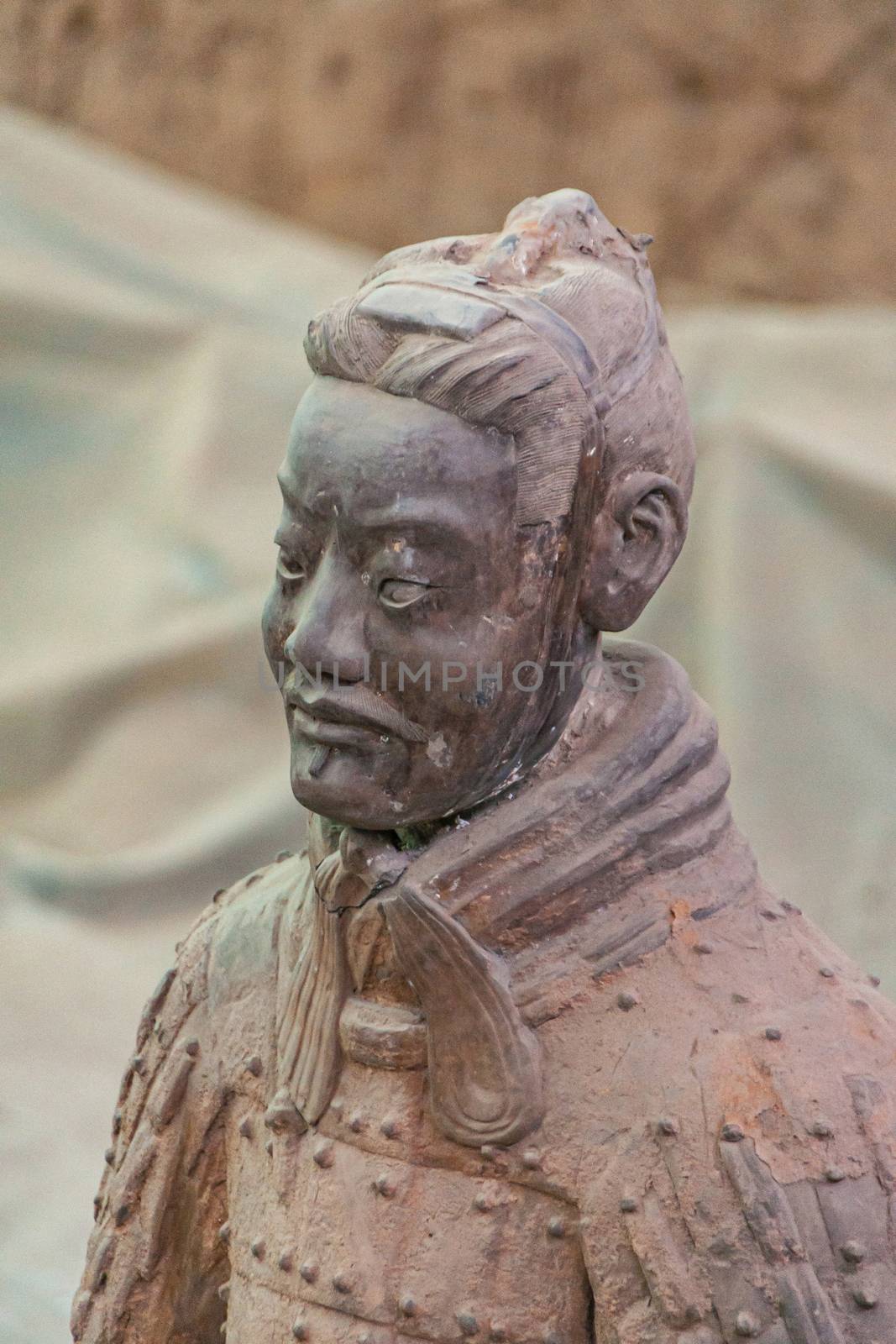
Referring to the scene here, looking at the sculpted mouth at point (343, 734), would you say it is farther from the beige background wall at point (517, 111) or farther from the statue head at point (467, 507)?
the beige background wall at point (517, 111)

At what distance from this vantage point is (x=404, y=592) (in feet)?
5.21

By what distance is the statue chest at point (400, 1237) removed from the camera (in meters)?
1.64

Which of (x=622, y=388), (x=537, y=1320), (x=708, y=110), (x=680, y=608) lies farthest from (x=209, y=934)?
(x=708, y=110)

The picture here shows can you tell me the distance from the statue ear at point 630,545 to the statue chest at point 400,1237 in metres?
0.46

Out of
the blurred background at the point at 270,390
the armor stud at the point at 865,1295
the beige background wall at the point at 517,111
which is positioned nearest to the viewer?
the armor stud at the point at 865,1295

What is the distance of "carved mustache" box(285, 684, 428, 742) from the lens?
5.30 feet

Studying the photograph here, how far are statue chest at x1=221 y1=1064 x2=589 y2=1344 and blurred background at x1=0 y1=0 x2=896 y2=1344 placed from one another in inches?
54.4

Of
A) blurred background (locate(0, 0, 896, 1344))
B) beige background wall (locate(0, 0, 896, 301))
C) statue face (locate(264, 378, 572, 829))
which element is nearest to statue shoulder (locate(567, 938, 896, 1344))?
statue face (locate(264, 378, 572, 829))

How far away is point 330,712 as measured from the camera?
5.34 feet

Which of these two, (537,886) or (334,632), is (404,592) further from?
(537,886)

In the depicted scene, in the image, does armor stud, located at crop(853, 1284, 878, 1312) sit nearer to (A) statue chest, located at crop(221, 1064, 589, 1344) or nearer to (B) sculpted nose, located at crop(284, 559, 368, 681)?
(A) statue chest, located at crop(221, 1064, 589, 1344)

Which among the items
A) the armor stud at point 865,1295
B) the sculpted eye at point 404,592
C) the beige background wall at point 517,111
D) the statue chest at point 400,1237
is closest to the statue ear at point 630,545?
the sculpted eye at point 404,592

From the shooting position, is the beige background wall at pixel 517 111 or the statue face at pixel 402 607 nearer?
the statue face at pixel 402 607

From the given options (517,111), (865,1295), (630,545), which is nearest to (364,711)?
(630,545)
